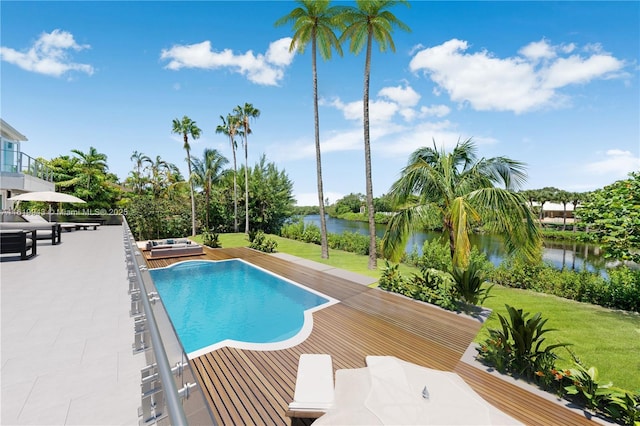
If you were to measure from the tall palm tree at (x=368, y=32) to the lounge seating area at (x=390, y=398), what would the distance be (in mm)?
8546

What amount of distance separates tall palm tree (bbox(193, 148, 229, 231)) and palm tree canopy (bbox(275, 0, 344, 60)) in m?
15.5

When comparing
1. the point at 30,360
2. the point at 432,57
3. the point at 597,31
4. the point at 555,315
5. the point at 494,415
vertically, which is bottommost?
the point at 555,315

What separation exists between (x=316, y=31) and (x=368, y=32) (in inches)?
114

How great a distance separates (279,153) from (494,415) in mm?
27792

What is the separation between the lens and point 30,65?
46.5 feet

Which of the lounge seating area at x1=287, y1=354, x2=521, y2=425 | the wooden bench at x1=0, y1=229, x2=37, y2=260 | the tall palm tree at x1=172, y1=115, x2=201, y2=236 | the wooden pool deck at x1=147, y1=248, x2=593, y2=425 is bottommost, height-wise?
the wooden pool deck at x1=147, y1=248, x2=593, y2=425

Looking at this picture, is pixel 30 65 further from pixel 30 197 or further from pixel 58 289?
pixel 58 289

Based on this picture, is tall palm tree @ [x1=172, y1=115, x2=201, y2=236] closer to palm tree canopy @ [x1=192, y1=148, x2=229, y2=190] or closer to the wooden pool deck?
palm tree canopy @ [x1=192, y1=148, x2=229, y2=190]

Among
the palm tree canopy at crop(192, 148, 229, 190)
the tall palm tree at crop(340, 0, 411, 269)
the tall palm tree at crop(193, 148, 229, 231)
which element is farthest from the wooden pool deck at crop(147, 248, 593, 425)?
the palm tree canopy at crop(192, 148, 229, 190)

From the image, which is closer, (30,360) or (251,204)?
(30,360)

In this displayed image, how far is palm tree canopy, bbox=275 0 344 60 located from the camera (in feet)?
39.7

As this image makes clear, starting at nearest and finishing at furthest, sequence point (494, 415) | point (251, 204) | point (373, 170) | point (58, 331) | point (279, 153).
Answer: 1. point (494, 415)
2. point (58, 331)
3. point (373, 170)
4. point (251, 204)
5. point (279, 153)

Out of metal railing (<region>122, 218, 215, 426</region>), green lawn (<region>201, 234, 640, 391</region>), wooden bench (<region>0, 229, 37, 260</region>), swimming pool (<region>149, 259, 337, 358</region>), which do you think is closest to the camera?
metal railing (<region>122, 218, 215, 426</region>)

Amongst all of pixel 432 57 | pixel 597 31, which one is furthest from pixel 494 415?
pixel 432 57
